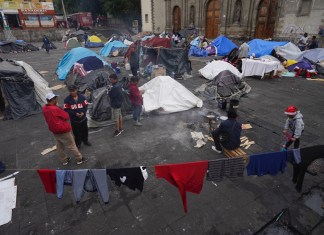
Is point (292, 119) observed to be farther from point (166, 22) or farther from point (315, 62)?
point (166, 22)

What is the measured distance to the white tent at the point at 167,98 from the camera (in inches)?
335

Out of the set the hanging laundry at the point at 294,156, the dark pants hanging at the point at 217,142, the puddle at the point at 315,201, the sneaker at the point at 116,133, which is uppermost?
the hanging laundry at the point at 294,156

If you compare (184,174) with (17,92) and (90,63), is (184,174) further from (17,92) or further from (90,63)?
(90,63)

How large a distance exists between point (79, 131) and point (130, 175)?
2.83 metres

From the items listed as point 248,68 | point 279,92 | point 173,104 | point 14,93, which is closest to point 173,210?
point 173,104

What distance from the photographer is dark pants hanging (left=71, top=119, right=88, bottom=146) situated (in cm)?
588

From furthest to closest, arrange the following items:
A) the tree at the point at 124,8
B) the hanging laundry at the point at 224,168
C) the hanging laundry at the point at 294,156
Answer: the tree at the point at 124,8 → the hanging laundry at the point at 294,156 → the hanging laundry at the point at 224,168

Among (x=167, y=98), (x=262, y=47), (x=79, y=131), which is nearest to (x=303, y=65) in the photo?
(x=262, y=47)

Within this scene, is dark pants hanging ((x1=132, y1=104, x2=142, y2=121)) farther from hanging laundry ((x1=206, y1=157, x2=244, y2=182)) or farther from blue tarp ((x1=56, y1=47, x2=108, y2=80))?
blue tarp ((x1=56, y1=47, x2=108, y2=80))

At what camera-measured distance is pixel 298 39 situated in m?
17.3

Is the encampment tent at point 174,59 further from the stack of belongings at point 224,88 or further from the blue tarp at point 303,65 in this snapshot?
the blue tarp at point 303,65

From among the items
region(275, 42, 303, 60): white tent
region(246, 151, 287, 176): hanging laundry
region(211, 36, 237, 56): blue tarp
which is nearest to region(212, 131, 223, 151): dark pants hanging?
region(246, 151, 287, 176): hanging laundry

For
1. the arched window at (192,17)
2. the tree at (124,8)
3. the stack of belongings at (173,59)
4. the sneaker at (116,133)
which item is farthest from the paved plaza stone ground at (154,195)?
the tree at (124,8)

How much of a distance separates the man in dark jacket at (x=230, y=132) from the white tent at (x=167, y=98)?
3.39 m
